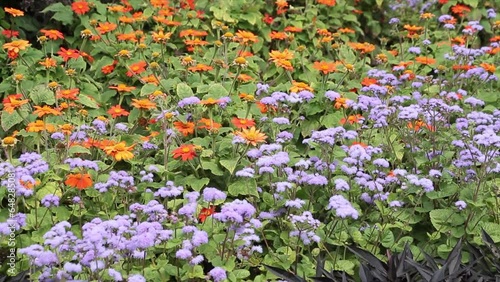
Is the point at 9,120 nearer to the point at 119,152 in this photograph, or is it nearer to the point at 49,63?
the point at 49,63

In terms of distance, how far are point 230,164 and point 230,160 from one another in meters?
0.05

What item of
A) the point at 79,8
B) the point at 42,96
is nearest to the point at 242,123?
the point at 42,96

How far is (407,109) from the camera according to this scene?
3562 millimetres

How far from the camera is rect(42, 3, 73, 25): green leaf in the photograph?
4908mm

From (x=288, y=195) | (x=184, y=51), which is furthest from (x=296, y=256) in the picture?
(x=184, y=51)

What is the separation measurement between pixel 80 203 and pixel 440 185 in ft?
5.01

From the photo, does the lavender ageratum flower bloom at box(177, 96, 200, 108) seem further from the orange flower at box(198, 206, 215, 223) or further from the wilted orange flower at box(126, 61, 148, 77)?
the wilted orange flower at box(126, 61, 148, 77)

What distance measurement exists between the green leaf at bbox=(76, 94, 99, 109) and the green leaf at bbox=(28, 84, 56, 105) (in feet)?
0.47

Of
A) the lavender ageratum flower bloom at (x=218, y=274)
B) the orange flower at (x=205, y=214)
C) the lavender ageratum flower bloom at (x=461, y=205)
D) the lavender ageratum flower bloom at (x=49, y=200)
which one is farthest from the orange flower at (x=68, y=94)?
→ the lavender ageratum flower bloom at (x=461, y=205)

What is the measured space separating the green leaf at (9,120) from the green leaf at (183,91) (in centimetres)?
76

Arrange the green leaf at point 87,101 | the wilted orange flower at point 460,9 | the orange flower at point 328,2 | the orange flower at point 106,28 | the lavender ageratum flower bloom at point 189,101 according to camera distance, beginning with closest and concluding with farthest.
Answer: the lavender ageratum flower bloom at point 189,101
the green leaf at point 87,101
the orange flower at point 106,28
the orange flower at point 328,2
the wilted orange flower at point 460,9

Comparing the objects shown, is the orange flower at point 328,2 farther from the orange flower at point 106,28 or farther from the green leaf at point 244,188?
the green leaf at point 244,188

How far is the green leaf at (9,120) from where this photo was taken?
3824 millimetres

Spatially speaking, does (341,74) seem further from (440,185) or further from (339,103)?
(440,185)
